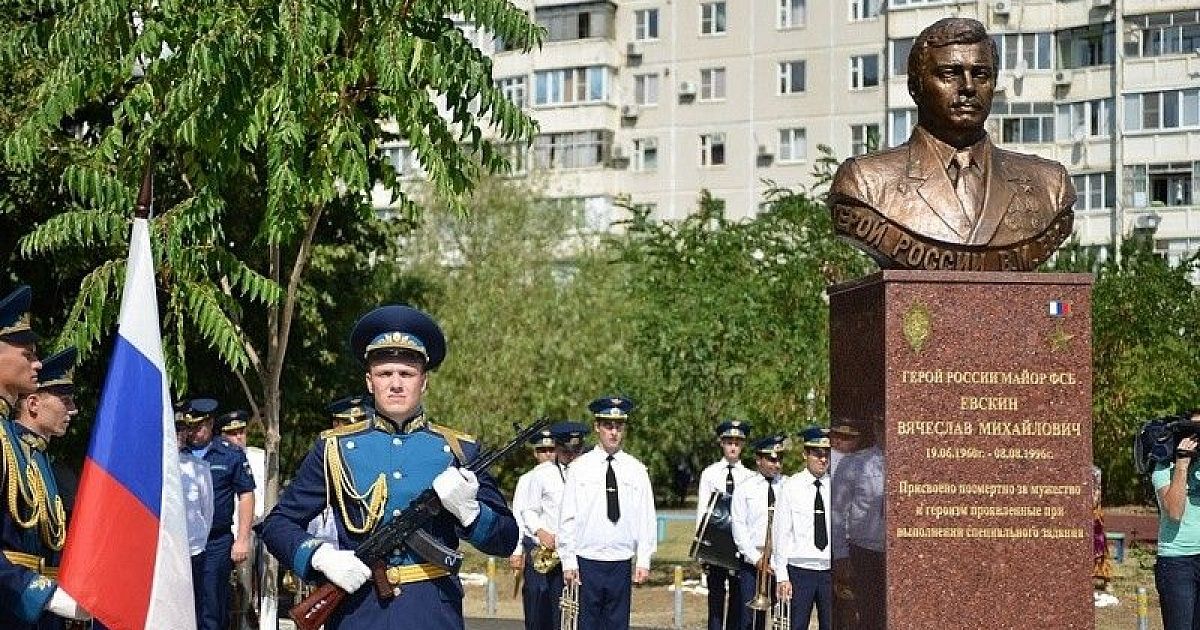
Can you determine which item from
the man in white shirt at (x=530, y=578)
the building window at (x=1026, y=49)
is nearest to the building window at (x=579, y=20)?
the building window at (x=1026, y=49)

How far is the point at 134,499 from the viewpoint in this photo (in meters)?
7.61

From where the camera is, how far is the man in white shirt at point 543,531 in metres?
16.0

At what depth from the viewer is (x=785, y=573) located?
14.9 m

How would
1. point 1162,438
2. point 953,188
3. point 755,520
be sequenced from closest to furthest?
1. point 953,188
2. point 1162,438
3. point 755,520

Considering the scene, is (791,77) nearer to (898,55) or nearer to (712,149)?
(712,149)

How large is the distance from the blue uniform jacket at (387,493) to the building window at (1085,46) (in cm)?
4416

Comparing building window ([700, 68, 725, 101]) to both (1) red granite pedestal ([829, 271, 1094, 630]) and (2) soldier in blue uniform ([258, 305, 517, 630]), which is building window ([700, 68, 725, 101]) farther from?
(2) soldier in blue uniform ([258, 305, 517, 630])

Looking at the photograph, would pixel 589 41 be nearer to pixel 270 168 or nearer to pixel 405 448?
pixel 270 168

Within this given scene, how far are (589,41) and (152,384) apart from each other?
49.1 meters

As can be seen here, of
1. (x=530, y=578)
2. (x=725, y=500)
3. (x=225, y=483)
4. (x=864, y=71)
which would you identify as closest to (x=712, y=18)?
(x=864, y=71)

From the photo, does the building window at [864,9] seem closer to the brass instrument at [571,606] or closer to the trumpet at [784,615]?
the trumpet at [784,615]

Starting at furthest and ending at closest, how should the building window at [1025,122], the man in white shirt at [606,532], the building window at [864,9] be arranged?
the building window at [864,9] → the building window at [1025,122] → the man in white shirt at [606,532]

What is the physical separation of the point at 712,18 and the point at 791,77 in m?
3.14

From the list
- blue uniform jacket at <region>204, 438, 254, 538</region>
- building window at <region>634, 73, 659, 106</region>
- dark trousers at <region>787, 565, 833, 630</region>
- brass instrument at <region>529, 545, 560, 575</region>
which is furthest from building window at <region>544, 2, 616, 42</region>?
dark trousers at <region>787, 565, 833, 630</region>
